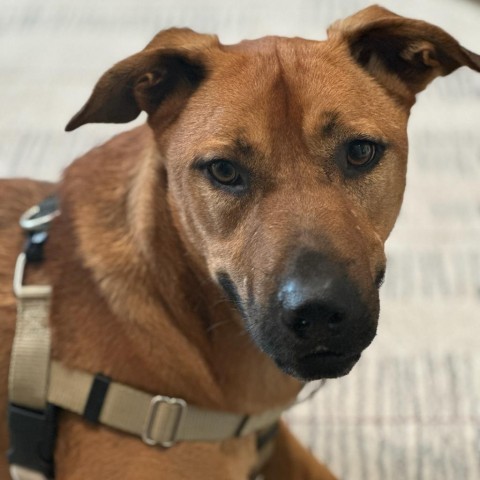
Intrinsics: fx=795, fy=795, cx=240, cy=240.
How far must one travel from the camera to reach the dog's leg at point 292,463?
5.86 feet

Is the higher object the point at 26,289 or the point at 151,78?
the point at 151,78

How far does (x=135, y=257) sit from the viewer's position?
1429 millimetres

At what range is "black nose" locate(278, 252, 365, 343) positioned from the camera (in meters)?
1.11

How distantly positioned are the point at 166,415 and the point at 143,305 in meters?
0.20

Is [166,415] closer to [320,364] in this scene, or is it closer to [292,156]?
[320,364]

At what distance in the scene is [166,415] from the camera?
1.39m

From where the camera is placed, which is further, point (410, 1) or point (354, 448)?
point (410, 1)

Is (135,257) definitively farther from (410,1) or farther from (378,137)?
(410,1)

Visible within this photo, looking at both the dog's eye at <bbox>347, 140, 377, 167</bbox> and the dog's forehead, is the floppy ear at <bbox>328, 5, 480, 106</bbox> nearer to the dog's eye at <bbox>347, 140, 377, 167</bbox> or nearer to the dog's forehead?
the dog's forehead

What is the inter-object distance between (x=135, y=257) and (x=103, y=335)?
0.49 ft

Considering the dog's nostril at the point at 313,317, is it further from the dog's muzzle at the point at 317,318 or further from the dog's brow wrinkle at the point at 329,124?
the dog's brow wrinkle at the point at 329,124

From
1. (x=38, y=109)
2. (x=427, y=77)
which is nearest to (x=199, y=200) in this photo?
(x=427, y=77)

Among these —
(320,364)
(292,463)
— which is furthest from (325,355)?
(292,463)

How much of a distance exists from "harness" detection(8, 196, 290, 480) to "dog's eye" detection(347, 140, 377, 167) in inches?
20.3
